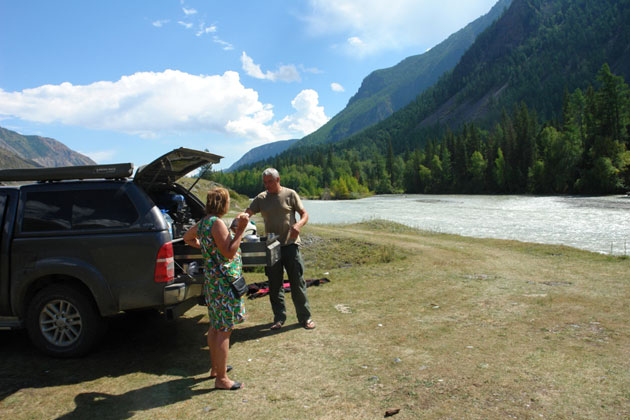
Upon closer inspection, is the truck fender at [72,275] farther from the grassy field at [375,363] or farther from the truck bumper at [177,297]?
the grassy field at [375,363]

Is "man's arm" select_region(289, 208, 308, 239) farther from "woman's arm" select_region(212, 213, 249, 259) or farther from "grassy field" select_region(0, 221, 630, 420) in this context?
"woman's arm" select_region(212, 213, 249, 259)

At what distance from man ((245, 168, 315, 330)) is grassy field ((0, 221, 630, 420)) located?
16.1 inches

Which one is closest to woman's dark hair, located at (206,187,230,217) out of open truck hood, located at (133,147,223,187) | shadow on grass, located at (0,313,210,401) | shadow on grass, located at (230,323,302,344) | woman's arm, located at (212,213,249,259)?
woman's arm, located at (212,213,249,259)

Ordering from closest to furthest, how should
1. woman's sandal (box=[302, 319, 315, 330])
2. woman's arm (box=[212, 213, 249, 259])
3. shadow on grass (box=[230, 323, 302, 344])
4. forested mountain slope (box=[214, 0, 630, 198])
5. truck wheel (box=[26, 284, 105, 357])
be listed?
woman's arm (box=[212, 213, 249, 259])
truck wheel (box=[26, 284, 105, 357])
shadow on grass (box=[230, 323, 302, 344])
woman's sandal (box=[302, 319, 315, 330])
forested mountain slope (box=[214, 0, 630, 198])

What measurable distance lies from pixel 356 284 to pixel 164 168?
5015 mm

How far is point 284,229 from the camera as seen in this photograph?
6.05 meters

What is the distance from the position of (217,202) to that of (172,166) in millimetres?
2574

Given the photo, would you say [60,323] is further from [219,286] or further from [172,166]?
[172,166]

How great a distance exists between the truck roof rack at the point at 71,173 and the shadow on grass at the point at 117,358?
7.34ft

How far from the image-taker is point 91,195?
5.08 metres

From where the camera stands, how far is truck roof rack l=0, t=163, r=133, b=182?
517cm

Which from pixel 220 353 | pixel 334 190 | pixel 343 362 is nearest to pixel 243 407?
pixel 220 353

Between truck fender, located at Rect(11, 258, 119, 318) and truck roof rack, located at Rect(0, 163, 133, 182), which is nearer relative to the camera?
truck fender, located at Rect(11, 258, 119, 318)

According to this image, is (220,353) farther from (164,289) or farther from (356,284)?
(356,284)
